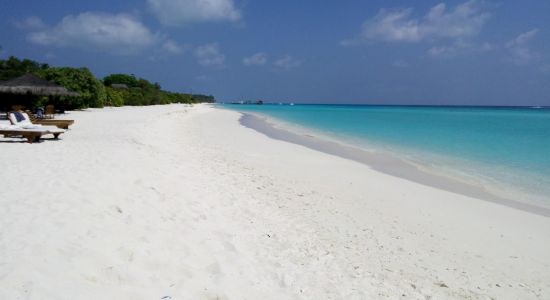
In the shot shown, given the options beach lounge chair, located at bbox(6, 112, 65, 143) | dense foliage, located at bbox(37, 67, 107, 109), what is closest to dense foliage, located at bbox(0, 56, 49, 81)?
dense foliage, located at bbox(37, 67, 107, 109)

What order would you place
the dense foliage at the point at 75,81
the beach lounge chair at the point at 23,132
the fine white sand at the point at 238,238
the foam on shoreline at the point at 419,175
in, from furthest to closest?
the dense foliage at the point at 75,81
the beach lounge chair at the point at 23,132
the foam on shoreline at the point at 419,175
the fine white sand at the point at 238,238

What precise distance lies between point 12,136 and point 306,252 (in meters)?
9.60

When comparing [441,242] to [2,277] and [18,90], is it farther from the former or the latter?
[18,90]

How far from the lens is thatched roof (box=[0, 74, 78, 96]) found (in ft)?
64.7

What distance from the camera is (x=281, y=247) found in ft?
14.0

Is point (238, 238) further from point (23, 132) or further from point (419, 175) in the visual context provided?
point (23, 132)

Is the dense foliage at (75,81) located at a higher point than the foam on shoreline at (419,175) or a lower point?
higher

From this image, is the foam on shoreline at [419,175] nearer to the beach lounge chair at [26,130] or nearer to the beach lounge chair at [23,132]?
the beach lounge chair at [26,130]

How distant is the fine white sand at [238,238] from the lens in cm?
309

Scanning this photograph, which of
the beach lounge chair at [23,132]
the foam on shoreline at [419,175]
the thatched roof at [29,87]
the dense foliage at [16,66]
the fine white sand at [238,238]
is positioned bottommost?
the foam on shoreline at [419,175]

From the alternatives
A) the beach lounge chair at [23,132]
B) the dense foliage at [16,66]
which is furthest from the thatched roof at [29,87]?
the dense foliage at [16,66]

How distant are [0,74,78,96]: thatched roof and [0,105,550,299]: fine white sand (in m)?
15.1

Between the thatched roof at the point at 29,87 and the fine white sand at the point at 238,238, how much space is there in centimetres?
1510

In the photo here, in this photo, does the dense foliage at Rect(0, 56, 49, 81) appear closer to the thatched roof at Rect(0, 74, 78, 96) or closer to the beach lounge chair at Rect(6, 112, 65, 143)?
the thatched roof at Rect(0, 74, 78, 96)
